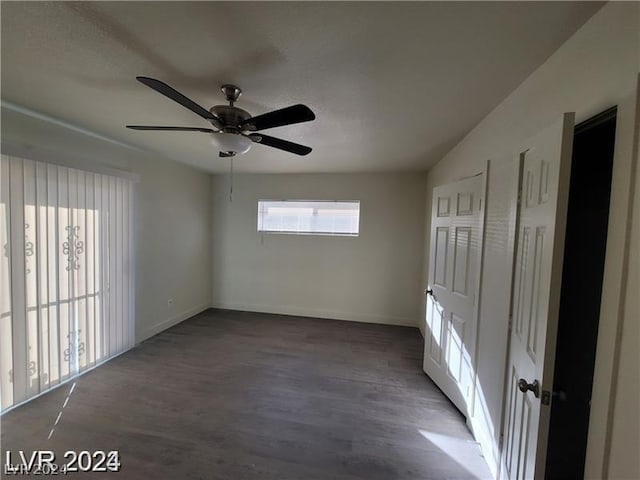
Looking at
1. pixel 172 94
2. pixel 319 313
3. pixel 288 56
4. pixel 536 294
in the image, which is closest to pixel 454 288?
pixel 536 294

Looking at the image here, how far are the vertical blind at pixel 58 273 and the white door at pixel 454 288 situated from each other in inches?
137

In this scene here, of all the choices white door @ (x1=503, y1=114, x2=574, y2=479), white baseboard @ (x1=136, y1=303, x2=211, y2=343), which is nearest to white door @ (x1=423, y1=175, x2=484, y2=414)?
white door @ (x1=503, y1=114, x2=574, y2=479)

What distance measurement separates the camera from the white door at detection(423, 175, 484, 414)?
215 cm

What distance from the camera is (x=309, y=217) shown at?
15.1ft

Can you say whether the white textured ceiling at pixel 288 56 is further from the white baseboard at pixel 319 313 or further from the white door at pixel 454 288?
the white baseboard at pixel 319 313

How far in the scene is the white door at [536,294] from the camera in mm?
1051

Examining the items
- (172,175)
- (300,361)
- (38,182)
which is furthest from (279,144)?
(172,175)

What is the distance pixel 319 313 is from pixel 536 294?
368cm

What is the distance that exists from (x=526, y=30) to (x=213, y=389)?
10.5 ft

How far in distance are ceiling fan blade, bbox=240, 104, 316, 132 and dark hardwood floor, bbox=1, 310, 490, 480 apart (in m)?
2.09

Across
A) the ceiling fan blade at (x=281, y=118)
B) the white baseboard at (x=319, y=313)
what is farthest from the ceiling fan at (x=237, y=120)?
the white baseboard at (x=319, y=313)

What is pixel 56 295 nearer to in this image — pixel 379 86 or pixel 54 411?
pixel 54 411

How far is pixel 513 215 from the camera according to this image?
1535mm

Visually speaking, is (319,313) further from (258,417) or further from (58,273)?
(58,273)
